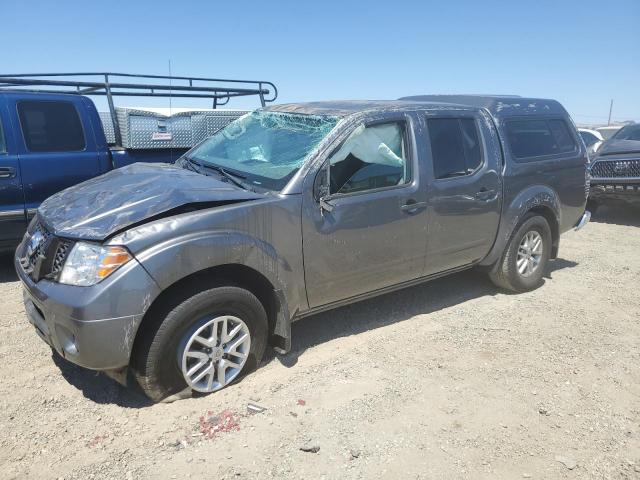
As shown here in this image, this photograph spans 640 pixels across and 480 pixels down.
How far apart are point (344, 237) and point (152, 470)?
1.84 m

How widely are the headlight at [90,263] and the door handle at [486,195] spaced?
9.66ft

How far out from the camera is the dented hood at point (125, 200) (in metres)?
2.91

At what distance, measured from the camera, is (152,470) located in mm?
2598

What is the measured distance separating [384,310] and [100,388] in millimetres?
2423

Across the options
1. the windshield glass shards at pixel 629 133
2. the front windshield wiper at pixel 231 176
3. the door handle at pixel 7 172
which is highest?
the front windshield wiper at pixel 231 176

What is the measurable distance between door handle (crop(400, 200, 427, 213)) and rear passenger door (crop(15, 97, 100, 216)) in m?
3.54

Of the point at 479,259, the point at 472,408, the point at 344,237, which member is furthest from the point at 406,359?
the point at 479,259

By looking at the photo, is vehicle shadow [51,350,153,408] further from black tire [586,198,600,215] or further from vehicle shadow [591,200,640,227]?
black tire [586,198,600,215]

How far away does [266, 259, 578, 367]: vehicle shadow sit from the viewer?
13.5 feet

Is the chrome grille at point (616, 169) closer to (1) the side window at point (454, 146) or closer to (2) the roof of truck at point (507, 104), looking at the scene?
(2) the roof of truck at point (507, 104)

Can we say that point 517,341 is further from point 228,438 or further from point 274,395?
point 228,438

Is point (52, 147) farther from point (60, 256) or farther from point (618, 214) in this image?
point (618, 214)

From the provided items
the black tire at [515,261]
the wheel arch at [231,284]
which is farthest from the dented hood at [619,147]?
the wheel arch at [231,284]

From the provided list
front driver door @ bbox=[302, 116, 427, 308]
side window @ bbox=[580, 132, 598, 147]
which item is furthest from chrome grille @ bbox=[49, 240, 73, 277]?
side window @ bbox=[580, 132, 598, 147]
